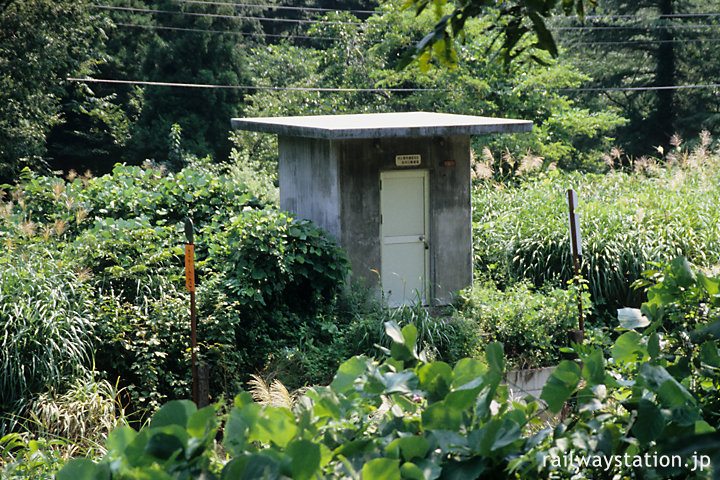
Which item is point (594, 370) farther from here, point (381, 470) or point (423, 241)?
point (423, 241)

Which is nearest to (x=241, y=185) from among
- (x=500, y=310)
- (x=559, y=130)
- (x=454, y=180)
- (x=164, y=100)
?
(x=454, y=180)

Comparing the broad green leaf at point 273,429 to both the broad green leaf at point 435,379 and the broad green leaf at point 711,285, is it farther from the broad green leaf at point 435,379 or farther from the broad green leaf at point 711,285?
the broad green leaf at point 711,285

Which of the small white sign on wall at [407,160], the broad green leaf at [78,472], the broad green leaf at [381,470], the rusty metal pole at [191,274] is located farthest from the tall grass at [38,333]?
the broad green leaf at [381,470]

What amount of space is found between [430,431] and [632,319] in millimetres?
888

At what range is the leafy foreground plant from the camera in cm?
150

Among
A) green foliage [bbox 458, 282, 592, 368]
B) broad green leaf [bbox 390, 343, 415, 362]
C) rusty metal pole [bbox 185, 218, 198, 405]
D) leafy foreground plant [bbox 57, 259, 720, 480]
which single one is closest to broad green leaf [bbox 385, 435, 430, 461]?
leafy foreground plant [bbox 57, 259, 720, 480]

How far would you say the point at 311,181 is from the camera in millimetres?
10547

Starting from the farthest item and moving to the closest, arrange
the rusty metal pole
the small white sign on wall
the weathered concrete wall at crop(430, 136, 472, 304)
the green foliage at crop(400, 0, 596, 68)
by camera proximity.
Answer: the weathered concrete wall at crop(430, 136, 472, 304), the small white sign on wall, the rusty metal pole, the green foliage at crop(400, 0, 596, 68)

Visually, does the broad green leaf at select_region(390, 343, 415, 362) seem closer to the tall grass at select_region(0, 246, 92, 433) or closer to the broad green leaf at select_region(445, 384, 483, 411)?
the broad green leaf at select_region(445, 384, 483, 411)

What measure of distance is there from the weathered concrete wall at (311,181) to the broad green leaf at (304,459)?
8.28m

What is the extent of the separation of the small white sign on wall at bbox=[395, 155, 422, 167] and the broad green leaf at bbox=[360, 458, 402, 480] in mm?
8657

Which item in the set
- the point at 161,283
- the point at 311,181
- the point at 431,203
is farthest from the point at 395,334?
the point at 311,181

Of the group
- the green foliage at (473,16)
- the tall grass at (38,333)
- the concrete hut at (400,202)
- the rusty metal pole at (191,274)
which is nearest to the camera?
the green foliage at (473,16)

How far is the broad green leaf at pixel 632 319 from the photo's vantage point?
2.20 metres
